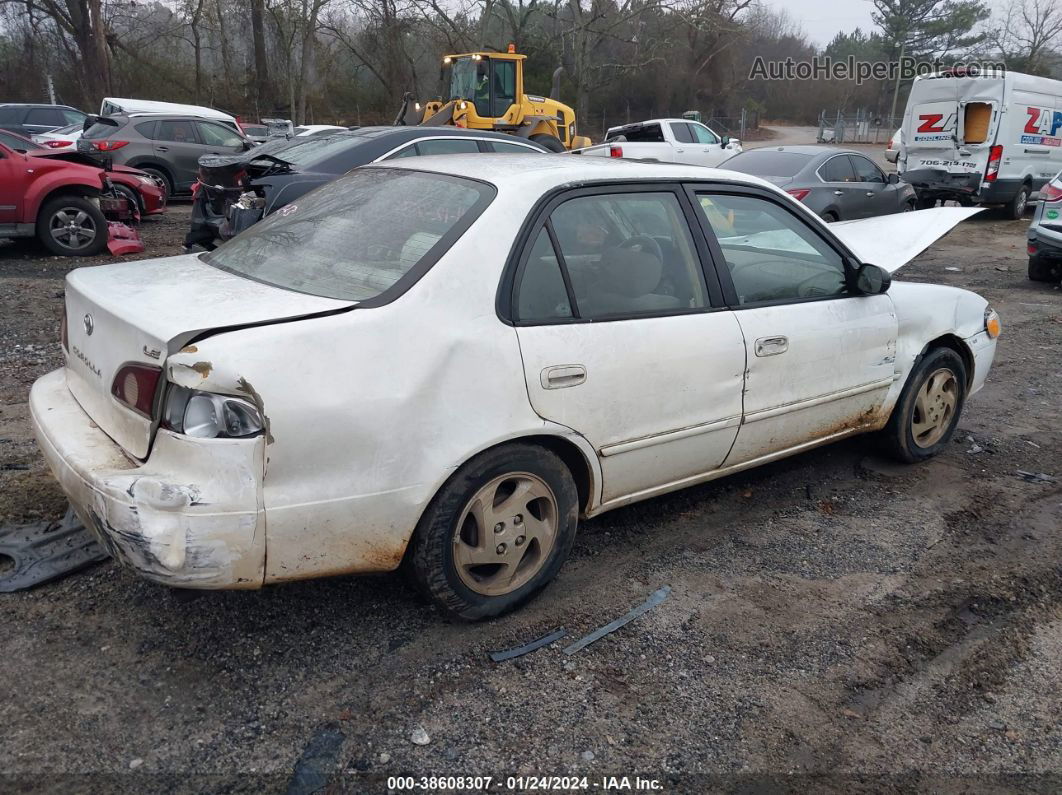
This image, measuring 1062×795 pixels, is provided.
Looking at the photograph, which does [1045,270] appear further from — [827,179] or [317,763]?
[317,763]

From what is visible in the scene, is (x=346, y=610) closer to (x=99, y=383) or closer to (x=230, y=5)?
(x=99, y=383)

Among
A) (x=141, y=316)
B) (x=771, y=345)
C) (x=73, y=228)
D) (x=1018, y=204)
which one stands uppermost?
(x=141, y=316)

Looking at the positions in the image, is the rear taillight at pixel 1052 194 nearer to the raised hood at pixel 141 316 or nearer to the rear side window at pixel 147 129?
the raised hood at pixel 141 316

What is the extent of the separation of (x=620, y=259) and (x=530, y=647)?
1495 mm

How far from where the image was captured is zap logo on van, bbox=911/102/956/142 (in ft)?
55.6

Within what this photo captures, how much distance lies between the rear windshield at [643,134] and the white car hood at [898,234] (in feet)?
50.3

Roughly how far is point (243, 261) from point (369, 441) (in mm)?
1219

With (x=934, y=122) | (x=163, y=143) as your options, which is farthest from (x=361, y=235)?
(x=934, y=122)

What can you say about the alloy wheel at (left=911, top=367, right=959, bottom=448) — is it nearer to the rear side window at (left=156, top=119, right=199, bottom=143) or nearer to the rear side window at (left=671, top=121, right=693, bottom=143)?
the rear side window at (left=156, top=119, right=199, bottom=143)

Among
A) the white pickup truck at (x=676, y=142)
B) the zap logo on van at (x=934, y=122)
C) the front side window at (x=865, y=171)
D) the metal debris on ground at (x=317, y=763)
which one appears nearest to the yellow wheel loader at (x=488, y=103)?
the white pickup truck at (x=676, y=142)

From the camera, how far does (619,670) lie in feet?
9.46

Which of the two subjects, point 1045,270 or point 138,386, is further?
point 1045,270

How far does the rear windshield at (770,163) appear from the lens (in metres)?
12.0

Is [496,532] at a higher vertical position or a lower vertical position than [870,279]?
lower
